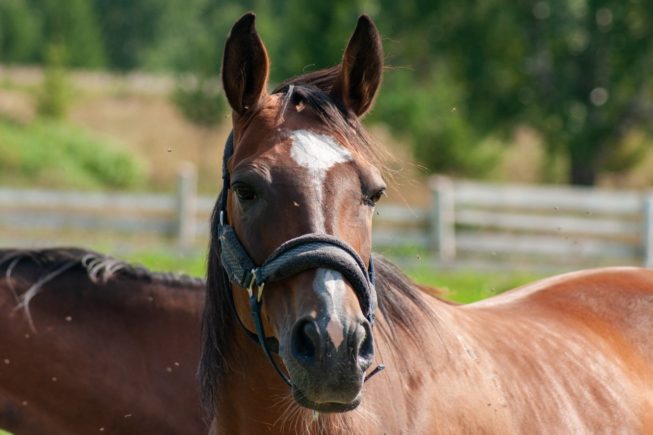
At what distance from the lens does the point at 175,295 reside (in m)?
4.34

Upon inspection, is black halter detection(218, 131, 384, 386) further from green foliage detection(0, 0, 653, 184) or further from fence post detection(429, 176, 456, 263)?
green foliage detection(0, 0, 653, 184)

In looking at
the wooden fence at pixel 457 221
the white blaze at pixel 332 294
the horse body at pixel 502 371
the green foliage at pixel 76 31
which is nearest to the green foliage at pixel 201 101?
the wooden fence at pixel 457 221

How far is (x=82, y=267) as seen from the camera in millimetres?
4395

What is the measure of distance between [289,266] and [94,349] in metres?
1.87

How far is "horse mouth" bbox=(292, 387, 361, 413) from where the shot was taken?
247 centimetres

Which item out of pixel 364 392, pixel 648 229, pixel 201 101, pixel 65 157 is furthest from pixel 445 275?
pixel 65 157

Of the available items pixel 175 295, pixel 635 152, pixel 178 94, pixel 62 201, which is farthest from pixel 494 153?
pixel 175 295

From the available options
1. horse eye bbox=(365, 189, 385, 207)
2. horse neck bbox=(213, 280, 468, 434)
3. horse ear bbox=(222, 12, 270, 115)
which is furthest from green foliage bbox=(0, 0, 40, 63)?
horse eye bbox=(365, 189, 385, 207)

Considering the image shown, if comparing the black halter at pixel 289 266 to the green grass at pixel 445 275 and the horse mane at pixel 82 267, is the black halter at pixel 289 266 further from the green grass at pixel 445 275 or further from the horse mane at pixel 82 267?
the green grass at pixel 445 275

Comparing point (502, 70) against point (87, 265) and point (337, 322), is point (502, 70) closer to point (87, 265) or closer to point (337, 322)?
point (87, 265)

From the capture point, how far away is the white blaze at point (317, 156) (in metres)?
2.63

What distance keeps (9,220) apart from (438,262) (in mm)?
6205

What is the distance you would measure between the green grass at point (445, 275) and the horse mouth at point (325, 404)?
692 cm

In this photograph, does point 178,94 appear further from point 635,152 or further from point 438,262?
point 438,262
